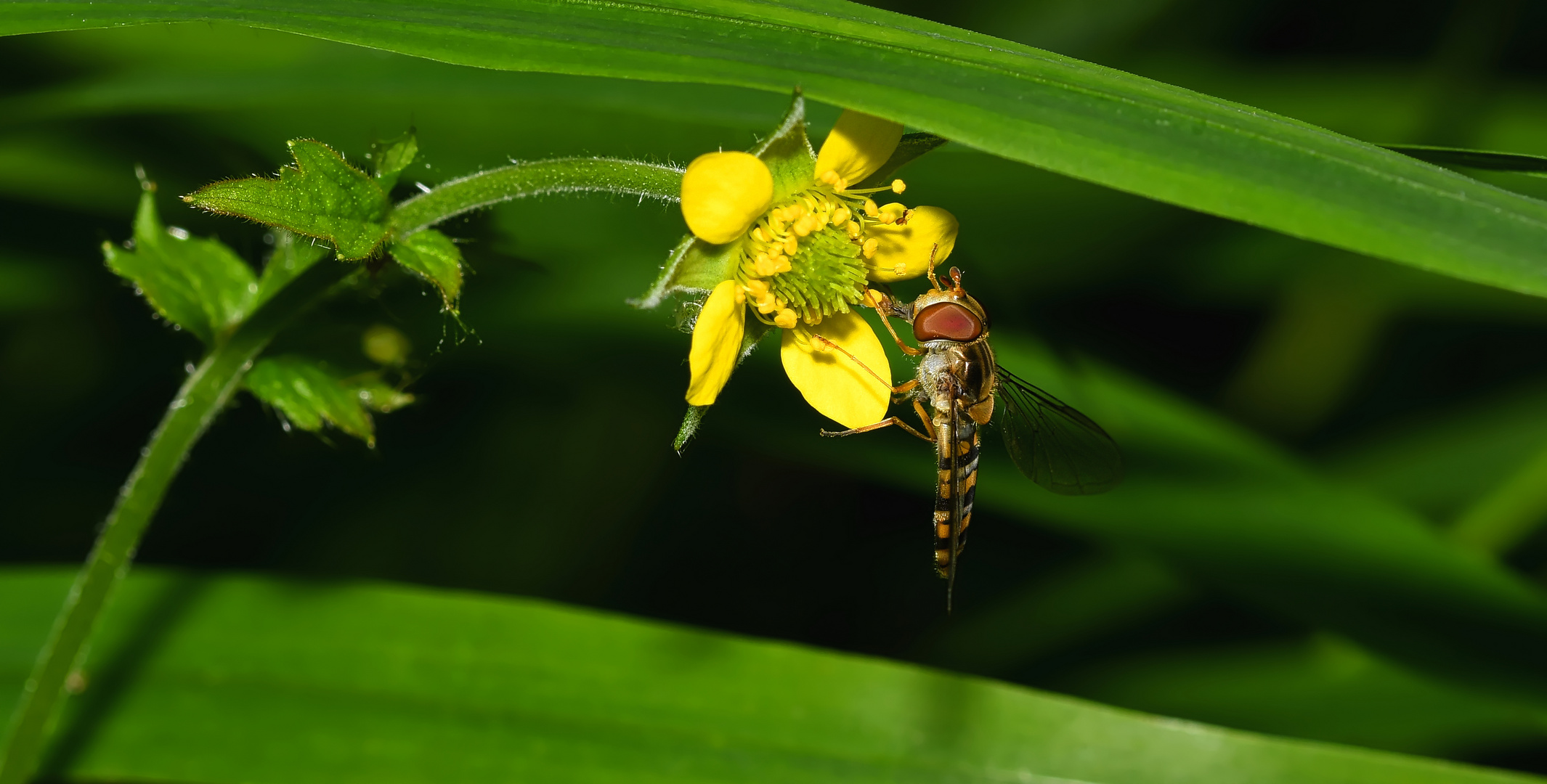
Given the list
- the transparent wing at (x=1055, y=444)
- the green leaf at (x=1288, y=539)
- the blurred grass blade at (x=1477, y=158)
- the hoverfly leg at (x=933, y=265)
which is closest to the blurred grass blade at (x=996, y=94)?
the blurred grass blade at (x=1477, y=158)

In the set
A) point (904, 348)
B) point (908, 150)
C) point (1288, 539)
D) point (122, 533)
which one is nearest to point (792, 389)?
point (904, 348)

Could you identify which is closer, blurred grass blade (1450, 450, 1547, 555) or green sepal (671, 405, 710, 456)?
green sepal (671, 405, 710, 456)

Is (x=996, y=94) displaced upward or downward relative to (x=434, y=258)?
upward

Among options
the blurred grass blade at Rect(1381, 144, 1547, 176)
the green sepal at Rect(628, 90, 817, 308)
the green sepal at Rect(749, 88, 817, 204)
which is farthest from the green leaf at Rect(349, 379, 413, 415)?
the blurred grass blade at Rect(1381, 144, 1547, 176)

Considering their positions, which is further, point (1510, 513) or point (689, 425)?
point (1510, 513)

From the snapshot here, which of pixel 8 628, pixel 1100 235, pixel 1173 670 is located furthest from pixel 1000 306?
pixel 8 628

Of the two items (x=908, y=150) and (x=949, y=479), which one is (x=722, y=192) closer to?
(x=908, y=150)

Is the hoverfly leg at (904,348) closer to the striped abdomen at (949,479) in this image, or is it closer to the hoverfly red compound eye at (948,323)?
the hoverfly red compound eye at (948,323)

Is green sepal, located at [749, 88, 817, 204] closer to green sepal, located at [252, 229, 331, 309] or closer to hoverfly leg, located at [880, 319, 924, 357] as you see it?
hoverfly leg, located at [880, 319, 924, 357]

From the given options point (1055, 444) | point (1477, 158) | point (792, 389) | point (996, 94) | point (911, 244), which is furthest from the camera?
point (792, 389)
